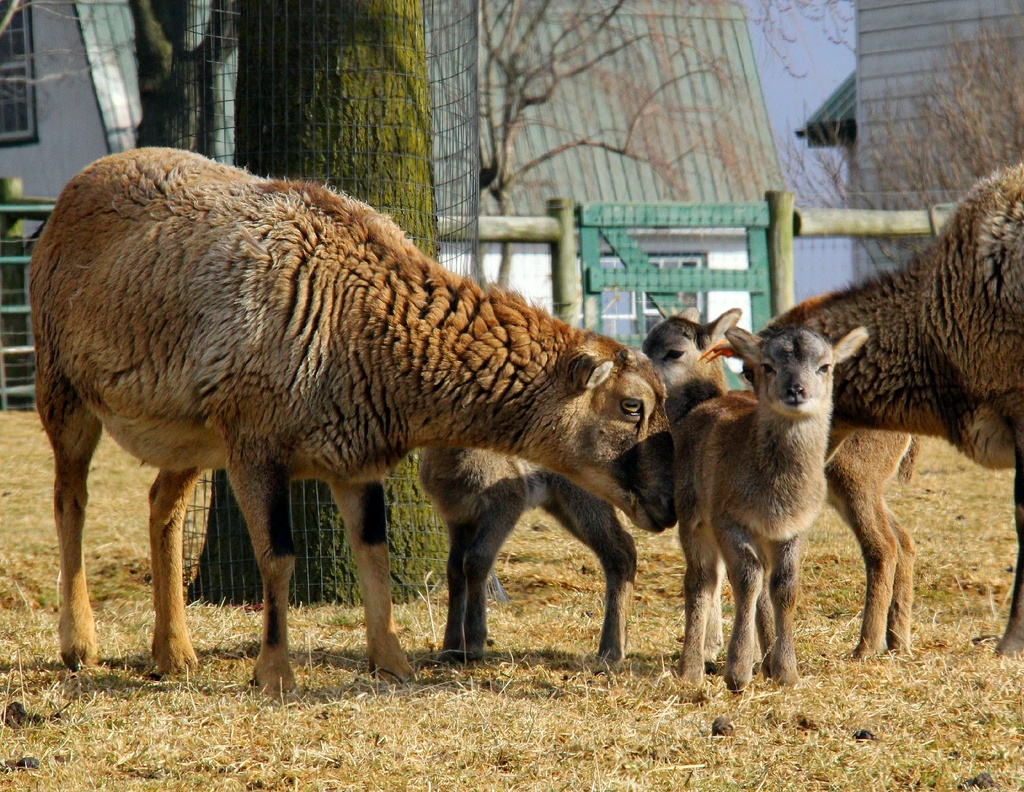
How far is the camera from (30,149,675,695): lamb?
18.0ft

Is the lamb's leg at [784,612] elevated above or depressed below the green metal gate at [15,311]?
below

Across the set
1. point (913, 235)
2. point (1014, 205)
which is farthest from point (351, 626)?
point (913, 235)

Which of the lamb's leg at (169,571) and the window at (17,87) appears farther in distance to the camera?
the window at (17,87)

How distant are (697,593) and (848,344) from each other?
139 centimetres

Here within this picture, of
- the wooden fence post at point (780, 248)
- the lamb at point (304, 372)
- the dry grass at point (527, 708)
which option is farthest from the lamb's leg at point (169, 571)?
the wooden fence post at point (780, 248)

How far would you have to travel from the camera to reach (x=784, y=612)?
5.38 meters

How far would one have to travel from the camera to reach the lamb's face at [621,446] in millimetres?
5609

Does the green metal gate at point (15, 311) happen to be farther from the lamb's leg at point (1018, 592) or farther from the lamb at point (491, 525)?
the lamb's leg at point (1018, 592)

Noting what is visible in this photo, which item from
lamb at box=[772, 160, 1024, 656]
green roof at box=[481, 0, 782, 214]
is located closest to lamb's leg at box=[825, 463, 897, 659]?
lamb at box=[772, 160, 1024, 656]

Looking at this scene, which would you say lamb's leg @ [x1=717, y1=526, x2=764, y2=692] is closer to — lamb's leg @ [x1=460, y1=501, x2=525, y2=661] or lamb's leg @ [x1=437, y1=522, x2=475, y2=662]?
lamb's leg @ [x1=460, y1=501, x2=525, y2=661]

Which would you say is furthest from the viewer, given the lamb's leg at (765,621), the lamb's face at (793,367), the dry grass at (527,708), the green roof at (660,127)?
the green roof at (660,127)

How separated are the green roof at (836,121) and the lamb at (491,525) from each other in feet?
54.0

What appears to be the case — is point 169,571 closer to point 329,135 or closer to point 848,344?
point 329,135

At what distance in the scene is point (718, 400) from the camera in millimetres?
6500
